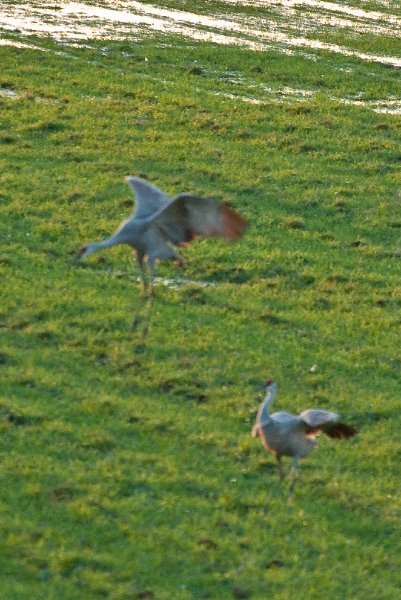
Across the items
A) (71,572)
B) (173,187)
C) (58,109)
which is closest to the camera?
(71,572)

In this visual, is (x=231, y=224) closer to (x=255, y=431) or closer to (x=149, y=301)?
(x=255, y=431)

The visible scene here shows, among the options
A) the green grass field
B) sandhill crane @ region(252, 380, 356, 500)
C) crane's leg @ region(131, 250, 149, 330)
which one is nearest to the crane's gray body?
sandhill crane @ region(252, 380, 356, 500)

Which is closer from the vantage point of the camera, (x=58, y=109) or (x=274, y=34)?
(x=58, y=109)

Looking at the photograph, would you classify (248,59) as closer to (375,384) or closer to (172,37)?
(172,37)

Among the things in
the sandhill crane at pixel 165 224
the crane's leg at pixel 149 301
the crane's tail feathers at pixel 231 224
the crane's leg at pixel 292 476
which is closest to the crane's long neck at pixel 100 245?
the sandhill crane at pixel 165 224

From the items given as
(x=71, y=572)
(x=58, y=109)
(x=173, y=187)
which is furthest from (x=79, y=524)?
(x=58, y=109)

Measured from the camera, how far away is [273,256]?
15.1 meters

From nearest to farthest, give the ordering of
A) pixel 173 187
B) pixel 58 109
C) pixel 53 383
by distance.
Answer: pixel 53 383
pixel 173 187
pixel 58 109

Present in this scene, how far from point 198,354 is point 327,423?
130 inches

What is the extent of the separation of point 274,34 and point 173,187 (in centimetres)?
1528

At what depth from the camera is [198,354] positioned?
12.4 m

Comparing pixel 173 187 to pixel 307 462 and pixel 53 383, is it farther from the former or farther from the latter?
pixel 307 462

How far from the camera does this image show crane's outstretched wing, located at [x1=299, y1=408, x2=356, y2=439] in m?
9.20

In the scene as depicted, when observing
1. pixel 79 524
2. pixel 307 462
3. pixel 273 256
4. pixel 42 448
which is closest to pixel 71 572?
pixel 79 524
